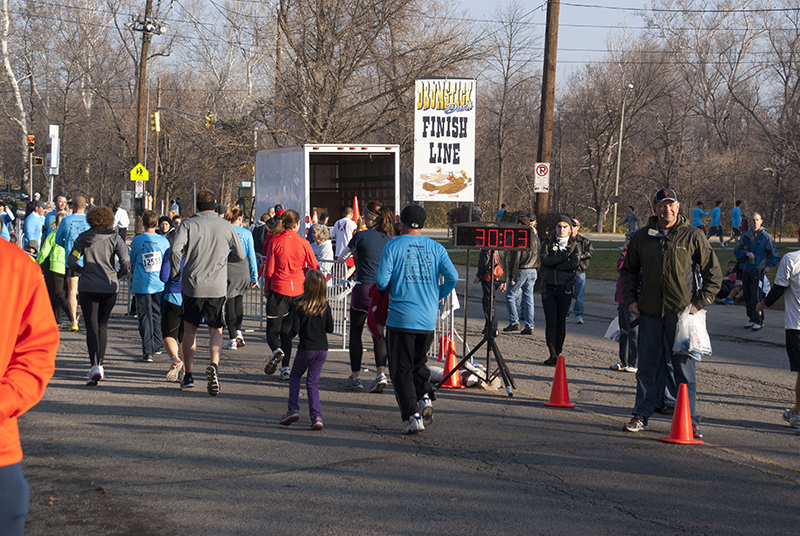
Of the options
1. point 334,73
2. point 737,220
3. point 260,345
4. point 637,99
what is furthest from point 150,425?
point 637,99

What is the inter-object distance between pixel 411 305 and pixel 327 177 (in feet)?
55.8

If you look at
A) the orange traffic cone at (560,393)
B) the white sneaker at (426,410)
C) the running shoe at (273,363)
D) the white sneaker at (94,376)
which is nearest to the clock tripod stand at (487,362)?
the orange traffic cone at (560,393)

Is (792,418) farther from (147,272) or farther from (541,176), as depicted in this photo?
(541,176)

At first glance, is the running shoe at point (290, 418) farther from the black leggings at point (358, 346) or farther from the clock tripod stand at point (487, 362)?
the clock tripod stand at point (487, 362)

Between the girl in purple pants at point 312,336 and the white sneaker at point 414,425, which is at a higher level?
the girl in purple pants at point 312,336

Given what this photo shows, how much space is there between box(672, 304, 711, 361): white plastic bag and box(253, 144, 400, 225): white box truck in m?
12.8

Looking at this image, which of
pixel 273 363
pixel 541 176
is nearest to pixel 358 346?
pixel 273 363

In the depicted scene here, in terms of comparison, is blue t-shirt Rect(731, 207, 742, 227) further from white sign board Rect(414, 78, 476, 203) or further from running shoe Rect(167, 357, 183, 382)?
running shoe Rect(167, 357, 183, 382)

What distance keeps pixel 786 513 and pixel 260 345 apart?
8.11m

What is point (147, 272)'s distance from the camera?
10.2 meters

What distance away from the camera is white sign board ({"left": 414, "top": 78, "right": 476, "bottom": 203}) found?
15.0m

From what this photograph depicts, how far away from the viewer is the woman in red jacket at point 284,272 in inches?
369

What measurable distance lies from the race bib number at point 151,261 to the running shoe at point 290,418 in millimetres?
3802

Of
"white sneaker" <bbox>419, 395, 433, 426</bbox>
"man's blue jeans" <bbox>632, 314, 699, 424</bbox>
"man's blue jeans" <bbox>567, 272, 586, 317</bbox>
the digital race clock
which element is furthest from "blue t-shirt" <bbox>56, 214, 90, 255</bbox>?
"man's blue jeans" <bbox>632, 314, 699, 424</bbox>
